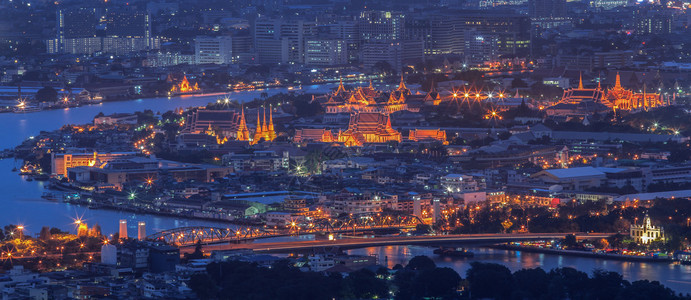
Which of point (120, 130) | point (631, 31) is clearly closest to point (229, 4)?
point (631, 31)

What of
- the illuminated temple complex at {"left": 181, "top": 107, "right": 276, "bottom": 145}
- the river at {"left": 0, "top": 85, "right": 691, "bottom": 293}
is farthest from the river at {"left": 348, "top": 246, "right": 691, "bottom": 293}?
the illuminated temple complex at {"left": 181, "top": 107, "right": 276, "bottom": 145}

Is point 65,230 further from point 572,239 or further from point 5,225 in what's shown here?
point 572,239

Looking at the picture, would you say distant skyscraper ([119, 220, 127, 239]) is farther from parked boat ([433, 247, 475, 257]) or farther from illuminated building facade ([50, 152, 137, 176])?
illuminated building facade ([50, 152, 137, 176])

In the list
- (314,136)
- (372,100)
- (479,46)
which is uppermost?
(479,46)

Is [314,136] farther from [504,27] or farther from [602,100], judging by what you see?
[504,27]

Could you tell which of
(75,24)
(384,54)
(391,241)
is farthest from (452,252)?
(75,24)

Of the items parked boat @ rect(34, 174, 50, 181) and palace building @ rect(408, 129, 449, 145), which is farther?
palace building @ rect(408, 129, 449, 145)

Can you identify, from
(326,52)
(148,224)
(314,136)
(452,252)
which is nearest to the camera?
(452,252)
